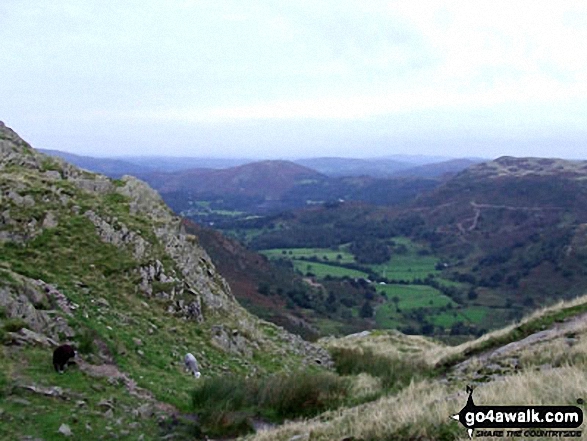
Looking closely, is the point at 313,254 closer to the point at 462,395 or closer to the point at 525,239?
the point at 525,239

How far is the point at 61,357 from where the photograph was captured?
10352mm

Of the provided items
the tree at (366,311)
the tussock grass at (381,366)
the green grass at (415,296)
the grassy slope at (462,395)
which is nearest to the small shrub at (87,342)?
the grassy slope at (462,395)

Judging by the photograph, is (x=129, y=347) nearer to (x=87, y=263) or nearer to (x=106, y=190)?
(x=87, y=263)

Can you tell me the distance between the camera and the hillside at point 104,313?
375 inches

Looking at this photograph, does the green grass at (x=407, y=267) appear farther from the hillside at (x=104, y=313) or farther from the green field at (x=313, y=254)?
the hillside at (x=104, y=313)

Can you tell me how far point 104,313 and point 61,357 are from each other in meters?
3.60

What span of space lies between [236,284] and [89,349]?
2552 inches

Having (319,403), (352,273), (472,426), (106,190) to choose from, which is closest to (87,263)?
(106,190)

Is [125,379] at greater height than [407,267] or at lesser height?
greater

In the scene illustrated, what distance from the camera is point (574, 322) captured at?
15469 millimetres

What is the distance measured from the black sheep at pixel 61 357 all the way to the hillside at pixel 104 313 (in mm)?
238

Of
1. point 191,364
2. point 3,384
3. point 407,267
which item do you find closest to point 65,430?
point 3,384

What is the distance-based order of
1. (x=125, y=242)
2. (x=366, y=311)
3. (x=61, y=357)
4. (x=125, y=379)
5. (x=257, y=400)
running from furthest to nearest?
(x=366, y=311) < (x=125, y=242) < (x=257, y=400) < (x=125, y=379) < (x=61, y=357)

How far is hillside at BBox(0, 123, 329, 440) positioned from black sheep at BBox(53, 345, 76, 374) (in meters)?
0.24
